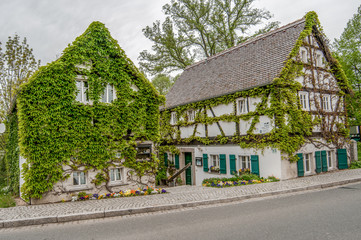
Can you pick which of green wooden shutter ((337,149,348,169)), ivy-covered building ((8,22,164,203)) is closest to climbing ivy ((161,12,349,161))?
green wooden shutter ((337,149,348,169))

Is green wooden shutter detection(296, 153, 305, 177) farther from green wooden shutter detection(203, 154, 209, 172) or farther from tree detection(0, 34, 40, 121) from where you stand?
tree detection(0, 34, 40, 121)

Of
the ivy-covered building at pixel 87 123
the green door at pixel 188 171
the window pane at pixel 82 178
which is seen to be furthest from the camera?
the green door at pixel 188 171

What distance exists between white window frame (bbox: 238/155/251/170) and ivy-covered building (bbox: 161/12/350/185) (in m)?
0.06

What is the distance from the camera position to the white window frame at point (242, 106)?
1540cm

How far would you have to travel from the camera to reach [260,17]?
87.5 feet

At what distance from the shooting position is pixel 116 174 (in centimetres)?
1244

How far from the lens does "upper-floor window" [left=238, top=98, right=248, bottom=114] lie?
15400 millimetres

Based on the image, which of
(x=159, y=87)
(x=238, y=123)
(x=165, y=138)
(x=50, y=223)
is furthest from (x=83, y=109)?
(x=159, y=87)

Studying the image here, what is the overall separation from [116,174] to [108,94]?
3678 millimetres

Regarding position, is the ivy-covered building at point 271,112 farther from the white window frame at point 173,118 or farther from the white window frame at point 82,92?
the white window frame at point 82,92

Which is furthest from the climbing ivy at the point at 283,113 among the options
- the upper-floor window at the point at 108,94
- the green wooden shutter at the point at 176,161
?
the upper-floor window at the point at 108,94

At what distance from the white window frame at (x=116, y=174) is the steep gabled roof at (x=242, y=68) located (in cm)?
773

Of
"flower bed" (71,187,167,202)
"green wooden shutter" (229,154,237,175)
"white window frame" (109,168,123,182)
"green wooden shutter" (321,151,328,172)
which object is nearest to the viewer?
"flower bed" (71,187,167,202)

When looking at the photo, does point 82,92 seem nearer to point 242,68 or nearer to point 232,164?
point 232,164
